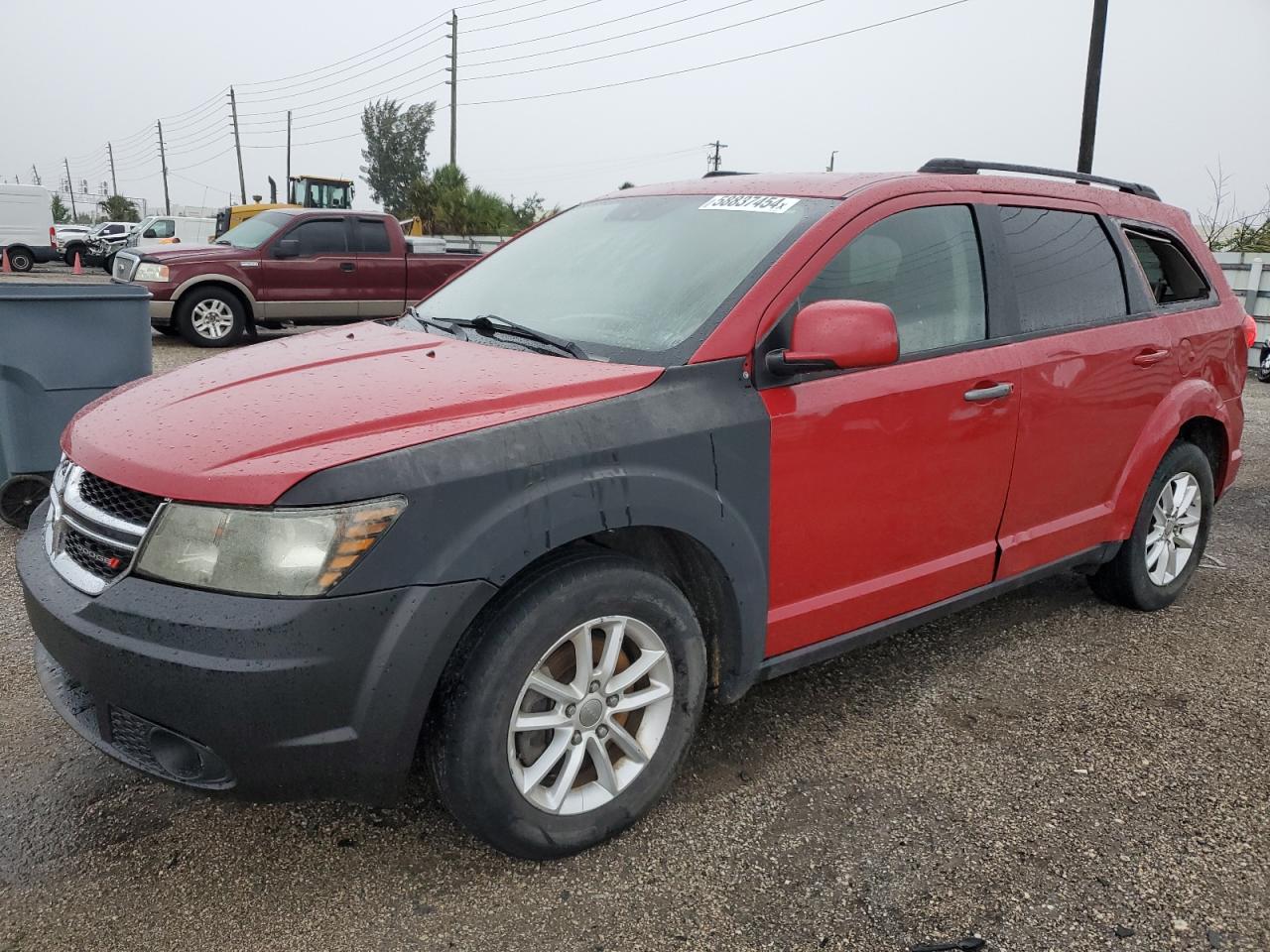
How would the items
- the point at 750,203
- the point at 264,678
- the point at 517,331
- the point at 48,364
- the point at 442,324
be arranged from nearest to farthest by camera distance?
the point at 264,678 → the point at 517,331 → the point at 750,203 → the point at 442,324 → the point at 48,364

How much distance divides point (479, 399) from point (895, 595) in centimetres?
146

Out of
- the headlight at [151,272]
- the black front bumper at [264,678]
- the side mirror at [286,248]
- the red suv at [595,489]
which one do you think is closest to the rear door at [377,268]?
the side mirror at [286,248]

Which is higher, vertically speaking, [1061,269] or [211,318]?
[1061,269]

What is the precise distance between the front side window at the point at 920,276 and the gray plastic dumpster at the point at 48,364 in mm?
3720

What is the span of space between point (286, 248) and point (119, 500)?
36.5ft

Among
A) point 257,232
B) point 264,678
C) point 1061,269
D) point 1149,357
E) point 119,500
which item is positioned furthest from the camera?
point 257,232

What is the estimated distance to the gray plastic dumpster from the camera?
15.3 ft

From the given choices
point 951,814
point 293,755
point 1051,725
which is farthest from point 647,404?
point 1051,725

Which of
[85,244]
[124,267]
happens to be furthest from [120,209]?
[124,267]

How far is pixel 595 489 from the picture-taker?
222 centimetres

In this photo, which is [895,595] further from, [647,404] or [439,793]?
[439,793]

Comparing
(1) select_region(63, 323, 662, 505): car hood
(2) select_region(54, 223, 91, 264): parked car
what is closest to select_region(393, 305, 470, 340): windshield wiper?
(1) select_region(63, 323, 662, 505): car hood

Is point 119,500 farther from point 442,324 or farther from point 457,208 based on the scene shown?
point 457,208

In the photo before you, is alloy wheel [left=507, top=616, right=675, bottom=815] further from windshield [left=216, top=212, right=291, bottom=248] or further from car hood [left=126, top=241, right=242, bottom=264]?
windshield [left=216, top=212, right=291, bottom=248]
